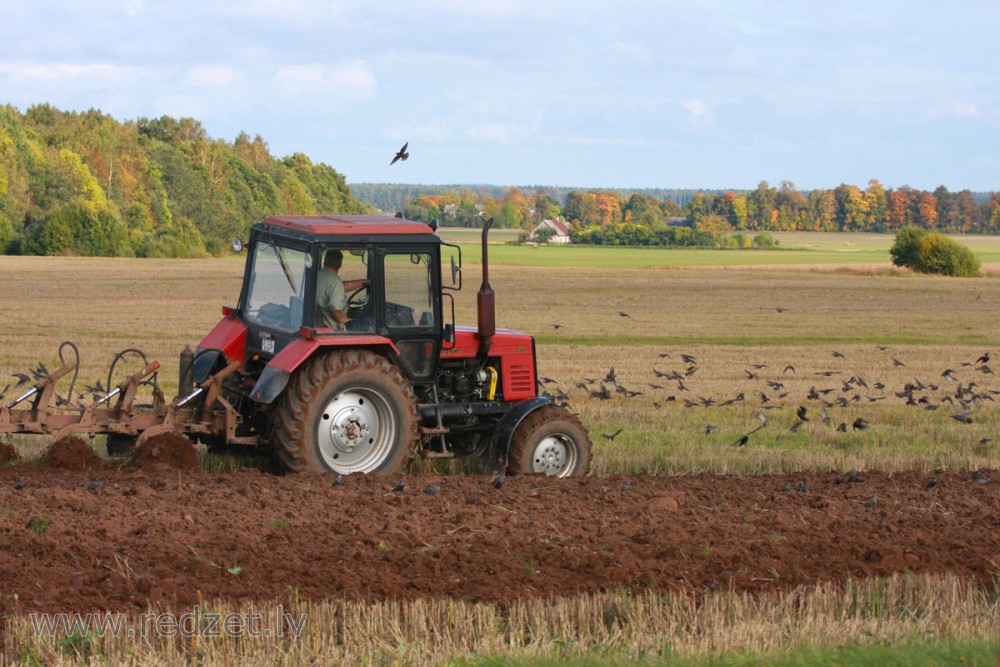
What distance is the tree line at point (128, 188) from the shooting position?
218 feet

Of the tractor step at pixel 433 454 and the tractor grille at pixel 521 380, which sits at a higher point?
the tractor grille at pixel 521 380

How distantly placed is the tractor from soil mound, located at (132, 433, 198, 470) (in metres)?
0.08

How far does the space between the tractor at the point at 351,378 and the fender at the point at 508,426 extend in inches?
0.5

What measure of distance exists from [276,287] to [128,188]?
7358 centimetres

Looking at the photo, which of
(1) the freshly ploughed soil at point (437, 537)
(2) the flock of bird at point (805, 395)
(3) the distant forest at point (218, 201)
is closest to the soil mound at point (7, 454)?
(1) the freshly ploughed soil at point (437, 537)

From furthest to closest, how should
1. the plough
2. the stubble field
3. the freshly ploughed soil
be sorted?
the plough, the freshly ploughed soil, the stubble field

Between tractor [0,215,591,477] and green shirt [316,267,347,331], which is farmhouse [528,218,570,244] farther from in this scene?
green shirt [316,267,347,331]

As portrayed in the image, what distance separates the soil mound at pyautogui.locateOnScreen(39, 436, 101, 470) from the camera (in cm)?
923

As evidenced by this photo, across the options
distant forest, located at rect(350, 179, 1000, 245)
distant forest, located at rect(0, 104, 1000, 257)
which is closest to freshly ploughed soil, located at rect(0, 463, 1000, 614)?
distant forest, located at rect(0, 104, 1000, 257)

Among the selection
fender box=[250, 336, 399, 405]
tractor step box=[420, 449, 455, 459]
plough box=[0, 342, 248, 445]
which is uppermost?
fender box=[250, 336, 399, 405]

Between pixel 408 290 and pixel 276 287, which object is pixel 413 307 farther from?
pixel 276 287

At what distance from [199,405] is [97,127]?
3114 inches

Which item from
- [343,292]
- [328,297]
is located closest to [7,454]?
[328,297]

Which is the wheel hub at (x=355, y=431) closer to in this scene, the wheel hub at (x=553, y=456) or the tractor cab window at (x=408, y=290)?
the tractor cab window at (x=408, y=290)
